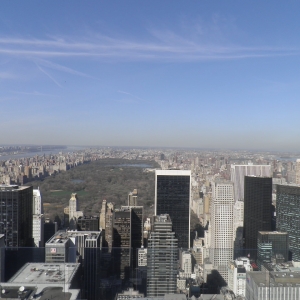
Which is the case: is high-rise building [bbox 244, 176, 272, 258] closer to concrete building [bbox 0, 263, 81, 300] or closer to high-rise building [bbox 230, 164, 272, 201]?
high-rise building [bbox 230, 164, 272, 201]

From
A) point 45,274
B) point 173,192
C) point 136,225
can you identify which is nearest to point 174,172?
point 173,192

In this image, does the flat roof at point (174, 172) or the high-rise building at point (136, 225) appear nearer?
the high-rise building at point (136, 225)

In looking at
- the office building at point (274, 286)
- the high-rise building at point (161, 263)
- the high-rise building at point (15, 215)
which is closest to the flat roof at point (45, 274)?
the high-rise building at point (161, 263)

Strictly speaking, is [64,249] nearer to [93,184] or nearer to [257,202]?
[93,184]

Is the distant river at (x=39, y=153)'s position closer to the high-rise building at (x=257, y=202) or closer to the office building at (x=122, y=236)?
the office building at (x=122, y=236)

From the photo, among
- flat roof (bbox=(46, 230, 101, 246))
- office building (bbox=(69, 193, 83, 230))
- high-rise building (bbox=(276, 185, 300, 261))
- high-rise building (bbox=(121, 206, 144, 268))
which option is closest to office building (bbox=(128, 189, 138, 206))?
high-rise building (bbox=(121, 206, 144, 268))
